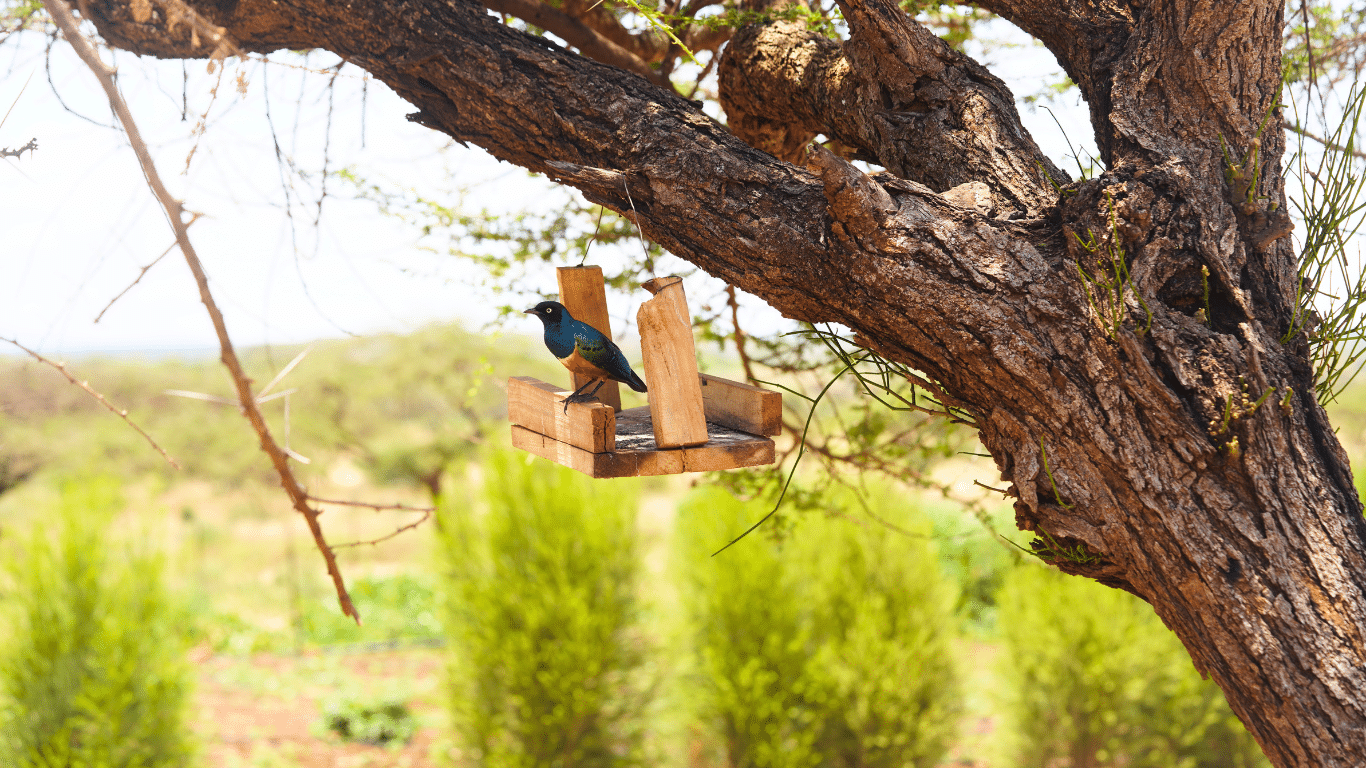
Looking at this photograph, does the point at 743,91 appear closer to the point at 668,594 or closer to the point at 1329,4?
the point at 1329,4

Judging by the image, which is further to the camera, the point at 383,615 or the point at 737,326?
the point at 383,615

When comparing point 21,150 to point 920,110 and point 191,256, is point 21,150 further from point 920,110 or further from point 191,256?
point 920,110

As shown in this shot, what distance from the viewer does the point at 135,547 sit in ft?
14.4

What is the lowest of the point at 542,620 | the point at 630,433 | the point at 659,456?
the point at 542,620

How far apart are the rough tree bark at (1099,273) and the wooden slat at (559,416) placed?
Result: 38 centimetres

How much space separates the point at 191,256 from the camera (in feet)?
4.12

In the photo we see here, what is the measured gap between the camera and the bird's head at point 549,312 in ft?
5.68

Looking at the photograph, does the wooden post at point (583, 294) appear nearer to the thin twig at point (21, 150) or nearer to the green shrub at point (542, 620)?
the thin twig at point (21, 150)

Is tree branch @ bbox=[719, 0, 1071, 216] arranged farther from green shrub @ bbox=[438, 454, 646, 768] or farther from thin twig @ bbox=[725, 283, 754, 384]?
green shrub @ bbox=[438, 454, 646, 768]

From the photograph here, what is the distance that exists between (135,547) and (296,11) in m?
3.65

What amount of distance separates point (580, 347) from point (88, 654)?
411 centimetres

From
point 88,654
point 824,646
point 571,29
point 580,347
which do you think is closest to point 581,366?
point 580,347

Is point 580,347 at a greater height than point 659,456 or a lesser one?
greater

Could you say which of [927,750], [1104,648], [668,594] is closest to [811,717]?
[927,750]
